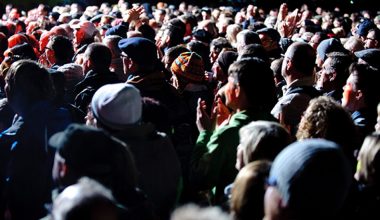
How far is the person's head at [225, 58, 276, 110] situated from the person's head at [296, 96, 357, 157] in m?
0.42

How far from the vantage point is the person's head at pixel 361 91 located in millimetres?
4707

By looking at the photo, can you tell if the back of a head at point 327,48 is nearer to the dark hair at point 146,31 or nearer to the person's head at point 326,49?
the person's head at point 326,49

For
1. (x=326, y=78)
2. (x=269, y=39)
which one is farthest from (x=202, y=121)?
(x=269, y=39)

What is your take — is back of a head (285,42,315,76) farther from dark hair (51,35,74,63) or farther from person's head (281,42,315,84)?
dark hair (51,35,74,63)

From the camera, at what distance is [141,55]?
17.7 feet

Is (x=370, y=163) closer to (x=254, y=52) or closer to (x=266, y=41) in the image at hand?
(x=254, y=52)

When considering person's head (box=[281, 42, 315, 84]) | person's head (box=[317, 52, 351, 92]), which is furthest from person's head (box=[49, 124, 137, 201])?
person's head (box=[317, 52, 351, 92])

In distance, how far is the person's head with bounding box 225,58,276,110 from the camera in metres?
4.11

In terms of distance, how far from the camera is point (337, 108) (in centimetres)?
373

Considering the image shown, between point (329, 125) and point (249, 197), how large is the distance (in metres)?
0.99

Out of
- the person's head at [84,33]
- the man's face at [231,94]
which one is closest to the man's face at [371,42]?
the person's head at [84,33]

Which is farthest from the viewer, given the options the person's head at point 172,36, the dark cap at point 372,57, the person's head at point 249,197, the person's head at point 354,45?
the person's head at point 172,36

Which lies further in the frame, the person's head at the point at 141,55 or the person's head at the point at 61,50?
the person's head at the point at 61,50

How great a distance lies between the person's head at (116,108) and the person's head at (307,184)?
117cm
